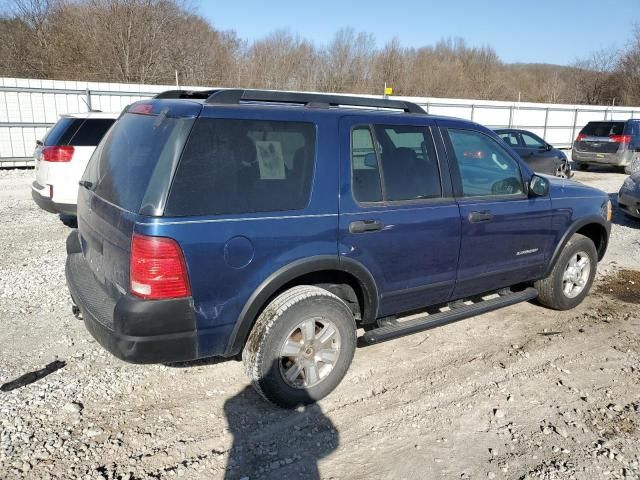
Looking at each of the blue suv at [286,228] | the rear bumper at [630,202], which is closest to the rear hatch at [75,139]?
the blue suv at [286,228]

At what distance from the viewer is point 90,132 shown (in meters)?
7.42

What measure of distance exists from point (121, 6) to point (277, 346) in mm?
28383

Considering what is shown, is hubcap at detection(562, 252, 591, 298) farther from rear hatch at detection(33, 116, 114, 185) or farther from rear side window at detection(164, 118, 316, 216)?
rear hatch at detection(33, 116, 114, 185)

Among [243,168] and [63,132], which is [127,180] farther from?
[63,132]

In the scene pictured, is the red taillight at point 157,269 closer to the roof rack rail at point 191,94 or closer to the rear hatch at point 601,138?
the roof rack rail at point 191,94

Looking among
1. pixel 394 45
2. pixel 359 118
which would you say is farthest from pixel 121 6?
pixel 359 118

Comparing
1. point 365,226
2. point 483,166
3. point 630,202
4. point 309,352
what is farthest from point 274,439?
point 630,202

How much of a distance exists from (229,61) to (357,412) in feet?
102

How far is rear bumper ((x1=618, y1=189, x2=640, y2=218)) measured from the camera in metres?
8.62

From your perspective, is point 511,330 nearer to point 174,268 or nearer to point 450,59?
point 174,268

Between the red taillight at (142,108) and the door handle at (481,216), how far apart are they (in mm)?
2383

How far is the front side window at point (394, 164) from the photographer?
340 centimetres

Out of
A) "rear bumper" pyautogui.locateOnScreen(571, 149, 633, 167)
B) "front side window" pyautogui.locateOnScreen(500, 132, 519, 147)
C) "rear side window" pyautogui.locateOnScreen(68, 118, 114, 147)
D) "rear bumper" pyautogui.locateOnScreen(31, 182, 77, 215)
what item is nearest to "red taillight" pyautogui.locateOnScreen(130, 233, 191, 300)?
"rear bumper" pyautogui.locateOnScreen(31, 182, 77, 215)

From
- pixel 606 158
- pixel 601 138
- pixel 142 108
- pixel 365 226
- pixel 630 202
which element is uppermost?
pixel 142 108
